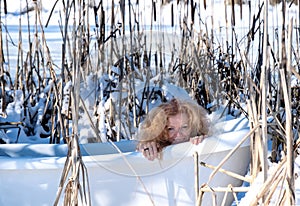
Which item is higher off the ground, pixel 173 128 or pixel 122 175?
pixel 173 128

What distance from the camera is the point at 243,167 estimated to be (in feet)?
5.95

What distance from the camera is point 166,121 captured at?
1.61 m

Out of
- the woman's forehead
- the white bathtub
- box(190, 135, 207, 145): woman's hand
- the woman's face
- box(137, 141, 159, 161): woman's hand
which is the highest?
the woman's forehead

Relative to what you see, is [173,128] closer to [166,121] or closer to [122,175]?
[166,121]

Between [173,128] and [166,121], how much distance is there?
0.02 meters

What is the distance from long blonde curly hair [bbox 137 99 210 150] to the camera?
5.28 ft

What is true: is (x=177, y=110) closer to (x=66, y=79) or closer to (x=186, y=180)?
(x=186, y=180)

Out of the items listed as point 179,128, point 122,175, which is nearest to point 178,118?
point 179,128

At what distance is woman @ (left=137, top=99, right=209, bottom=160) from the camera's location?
1.60 meters

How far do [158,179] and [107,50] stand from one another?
388 mm

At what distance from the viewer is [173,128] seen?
5.27 feet

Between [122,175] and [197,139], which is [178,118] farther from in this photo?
[122,175]

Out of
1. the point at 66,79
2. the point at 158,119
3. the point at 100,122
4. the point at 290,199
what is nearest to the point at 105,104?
the point at 100,122

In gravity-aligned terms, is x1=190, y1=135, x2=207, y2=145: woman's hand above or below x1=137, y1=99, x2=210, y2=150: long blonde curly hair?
below
